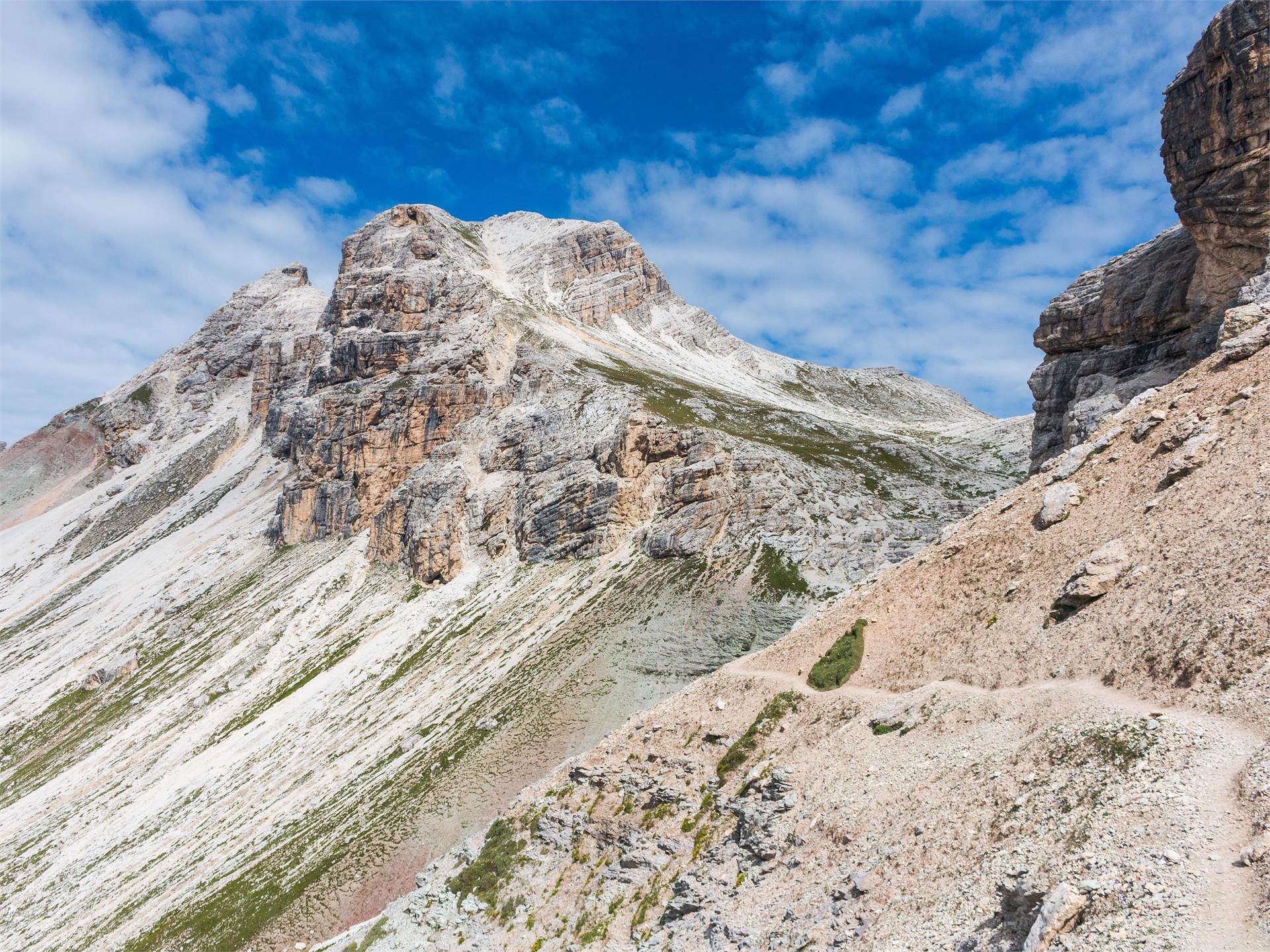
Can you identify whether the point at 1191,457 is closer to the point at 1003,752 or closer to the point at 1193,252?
the point at 1003,752

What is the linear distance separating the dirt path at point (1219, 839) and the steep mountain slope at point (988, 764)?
0.05 meters

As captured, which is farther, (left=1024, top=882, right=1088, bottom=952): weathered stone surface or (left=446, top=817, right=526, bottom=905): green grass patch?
(left=446, top=817, right=526, bottom=905): green grass patch

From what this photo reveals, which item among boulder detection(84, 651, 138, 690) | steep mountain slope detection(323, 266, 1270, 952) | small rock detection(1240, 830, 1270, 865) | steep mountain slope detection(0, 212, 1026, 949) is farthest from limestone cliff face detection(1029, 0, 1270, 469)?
boulder detection(84, 651, 138, 690)

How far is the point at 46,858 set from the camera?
8175cm

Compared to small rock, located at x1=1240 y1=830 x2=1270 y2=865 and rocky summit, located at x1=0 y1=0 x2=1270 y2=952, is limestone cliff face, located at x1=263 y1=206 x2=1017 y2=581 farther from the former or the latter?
small rock, located at x1=1240 y1=830 x2=1270 y2=865

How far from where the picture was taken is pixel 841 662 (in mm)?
34312

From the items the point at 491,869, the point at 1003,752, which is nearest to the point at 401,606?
the point at 491,869

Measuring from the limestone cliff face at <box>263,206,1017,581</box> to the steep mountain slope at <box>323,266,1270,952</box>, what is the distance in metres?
48.1

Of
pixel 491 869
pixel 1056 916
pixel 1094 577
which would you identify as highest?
pixel 1094 577

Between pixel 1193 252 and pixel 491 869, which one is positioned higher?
pixel 1193 252

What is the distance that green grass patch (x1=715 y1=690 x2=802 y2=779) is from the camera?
32219 mm

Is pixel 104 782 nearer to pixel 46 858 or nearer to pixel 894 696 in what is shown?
pixel 46 858

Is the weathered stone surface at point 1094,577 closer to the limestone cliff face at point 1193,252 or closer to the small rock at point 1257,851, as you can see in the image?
the small rock at point 1257,851

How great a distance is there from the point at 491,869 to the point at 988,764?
25.9m
